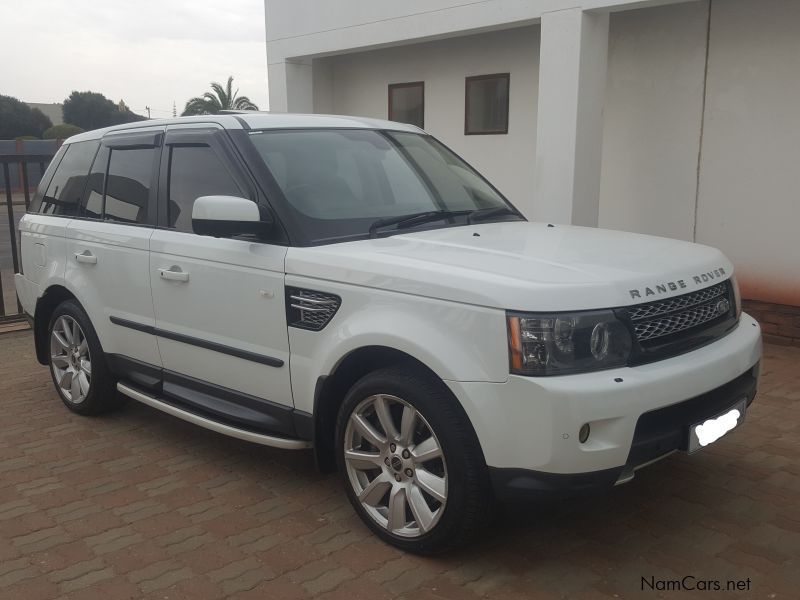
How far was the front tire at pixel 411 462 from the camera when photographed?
9.99 feet

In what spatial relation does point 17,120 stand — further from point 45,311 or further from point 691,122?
point 691,122

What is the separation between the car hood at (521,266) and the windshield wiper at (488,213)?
0.26 m

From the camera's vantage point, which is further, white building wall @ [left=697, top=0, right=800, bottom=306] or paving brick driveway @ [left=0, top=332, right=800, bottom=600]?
white building wall @ [left=697, top=0, right=800, bottom=306]

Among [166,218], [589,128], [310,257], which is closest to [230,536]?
[310,257]

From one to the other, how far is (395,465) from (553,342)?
960 mm

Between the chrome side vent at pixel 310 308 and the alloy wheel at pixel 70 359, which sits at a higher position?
the chrome side vent at pixel 310 308

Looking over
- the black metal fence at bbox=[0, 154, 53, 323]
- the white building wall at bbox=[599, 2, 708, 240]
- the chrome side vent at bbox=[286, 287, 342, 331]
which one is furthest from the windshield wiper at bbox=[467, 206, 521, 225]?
the black metal fence at bbox=[0, 154, 53, 323]

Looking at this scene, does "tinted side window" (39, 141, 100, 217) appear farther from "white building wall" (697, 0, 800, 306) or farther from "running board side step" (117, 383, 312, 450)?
"white building wall" (697, 0, 800, 306)

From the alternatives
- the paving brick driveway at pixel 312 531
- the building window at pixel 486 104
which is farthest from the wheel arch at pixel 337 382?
Answer: the building window at pixel 486 104

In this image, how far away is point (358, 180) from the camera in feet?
13.4

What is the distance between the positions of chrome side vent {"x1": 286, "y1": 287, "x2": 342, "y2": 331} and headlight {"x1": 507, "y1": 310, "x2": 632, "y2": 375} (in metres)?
0.92

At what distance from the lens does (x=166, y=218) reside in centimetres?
439

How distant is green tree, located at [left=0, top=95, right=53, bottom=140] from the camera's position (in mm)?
56531

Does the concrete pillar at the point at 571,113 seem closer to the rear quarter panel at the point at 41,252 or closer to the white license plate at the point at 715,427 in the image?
the white license plate at the point at 715,427
